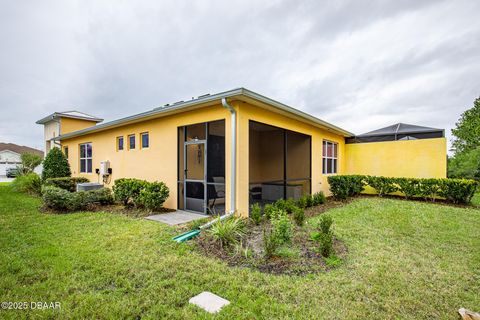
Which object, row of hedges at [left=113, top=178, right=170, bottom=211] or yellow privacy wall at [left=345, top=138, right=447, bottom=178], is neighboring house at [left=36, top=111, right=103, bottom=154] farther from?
yellow privacy wall at [left=345, top=138, right=447, bottom=178]

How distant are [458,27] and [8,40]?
1480cm

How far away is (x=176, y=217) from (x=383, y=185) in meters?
8.58

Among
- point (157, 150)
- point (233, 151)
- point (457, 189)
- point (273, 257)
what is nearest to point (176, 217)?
point (233, 151)

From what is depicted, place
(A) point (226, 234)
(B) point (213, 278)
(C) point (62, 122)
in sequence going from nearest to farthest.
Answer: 1. (B) point (213, 278)
2. (A) point (226, 234)
3. (C) point (62, 122)

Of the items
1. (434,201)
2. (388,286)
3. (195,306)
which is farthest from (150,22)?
(434,201)

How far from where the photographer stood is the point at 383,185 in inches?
378

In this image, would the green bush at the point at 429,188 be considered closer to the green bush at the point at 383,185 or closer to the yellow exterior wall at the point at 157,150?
the green bush at the point at 383,185

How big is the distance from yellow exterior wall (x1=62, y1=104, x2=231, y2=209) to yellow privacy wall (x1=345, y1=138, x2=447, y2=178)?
858 cm

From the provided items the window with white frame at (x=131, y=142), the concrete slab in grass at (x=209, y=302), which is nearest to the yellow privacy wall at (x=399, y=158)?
the window with white frame at (x=131, y=142)

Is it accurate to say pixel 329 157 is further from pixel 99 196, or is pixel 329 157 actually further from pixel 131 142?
pixel 99 196

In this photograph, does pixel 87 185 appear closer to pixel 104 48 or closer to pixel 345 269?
pixel 104 48

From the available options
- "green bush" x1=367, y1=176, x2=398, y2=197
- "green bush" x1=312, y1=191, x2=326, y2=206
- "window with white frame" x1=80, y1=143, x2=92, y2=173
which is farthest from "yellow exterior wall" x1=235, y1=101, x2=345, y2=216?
"window with white frame" x1=80, y1=143, x2=92, y2=173

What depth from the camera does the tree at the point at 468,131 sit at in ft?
64.4

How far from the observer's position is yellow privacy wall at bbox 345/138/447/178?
9391 millimetres
